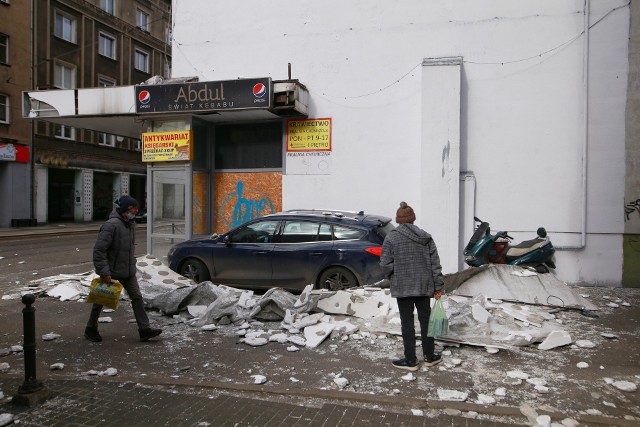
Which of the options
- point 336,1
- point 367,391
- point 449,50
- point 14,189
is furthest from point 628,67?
point 14,189

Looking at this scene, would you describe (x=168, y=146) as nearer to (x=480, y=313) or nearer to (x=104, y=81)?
(x=480, y=313)

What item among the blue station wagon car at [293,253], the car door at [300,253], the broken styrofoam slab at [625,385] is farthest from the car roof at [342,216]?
the broken styrofoam slab at [625,385]

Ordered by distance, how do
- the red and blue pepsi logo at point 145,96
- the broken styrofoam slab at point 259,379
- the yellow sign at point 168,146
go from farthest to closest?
the yellow sign at point 168,146 → the red and blue pepsi logo at point 145,96 → the broken styrofoam slab at point 259,379

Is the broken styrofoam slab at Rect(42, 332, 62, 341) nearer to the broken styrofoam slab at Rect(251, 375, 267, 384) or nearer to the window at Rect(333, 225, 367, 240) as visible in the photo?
the broken styrofoam slab at Rect(251, 375, 267, 384)

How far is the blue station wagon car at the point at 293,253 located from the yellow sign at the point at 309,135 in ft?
8.90

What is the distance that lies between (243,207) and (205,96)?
111 inches

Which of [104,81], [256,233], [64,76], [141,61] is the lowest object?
[256,233]

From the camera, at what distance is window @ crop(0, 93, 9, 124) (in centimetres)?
2344

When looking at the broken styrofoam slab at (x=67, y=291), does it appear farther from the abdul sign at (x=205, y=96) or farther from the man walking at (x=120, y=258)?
the abdul sign at (x=205, y=96)

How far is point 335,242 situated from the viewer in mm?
7812

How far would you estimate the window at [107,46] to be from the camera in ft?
99.1

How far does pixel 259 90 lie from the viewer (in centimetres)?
994

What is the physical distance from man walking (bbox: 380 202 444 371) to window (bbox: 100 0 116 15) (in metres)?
32.4

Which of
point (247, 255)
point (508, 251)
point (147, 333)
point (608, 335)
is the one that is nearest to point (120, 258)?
point (147, 333)
